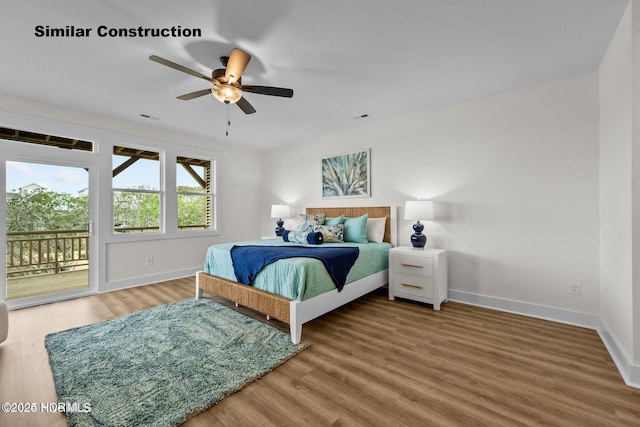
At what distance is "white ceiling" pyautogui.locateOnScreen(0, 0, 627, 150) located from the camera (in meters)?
1.77

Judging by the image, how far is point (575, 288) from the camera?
2584 mm

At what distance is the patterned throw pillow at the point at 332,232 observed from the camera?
362 centimetres

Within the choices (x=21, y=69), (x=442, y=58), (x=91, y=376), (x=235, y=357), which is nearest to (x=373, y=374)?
(x=235, y=357)

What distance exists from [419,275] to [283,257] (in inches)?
67.0

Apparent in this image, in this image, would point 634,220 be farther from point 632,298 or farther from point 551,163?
point 551,163

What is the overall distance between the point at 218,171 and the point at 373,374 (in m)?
4.53

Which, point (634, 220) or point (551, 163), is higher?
point (551, 163)

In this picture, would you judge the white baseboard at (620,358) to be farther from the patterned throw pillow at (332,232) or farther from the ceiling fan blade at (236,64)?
the ceiling fan blade at (236,64)

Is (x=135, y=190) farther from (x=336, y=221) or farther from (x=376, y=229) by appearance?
(x=376, y=229)

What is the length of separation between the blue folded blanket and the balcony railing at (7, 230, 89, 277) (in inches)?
105

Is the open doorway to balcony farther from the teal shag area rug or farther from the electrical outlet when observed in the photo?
the electrical outlet

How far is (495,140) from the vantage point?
3.01m

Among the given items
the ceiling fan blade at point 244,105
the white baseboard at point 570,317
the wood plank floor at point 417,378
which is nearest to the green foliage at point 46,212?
the wood plank floor at point 417,378

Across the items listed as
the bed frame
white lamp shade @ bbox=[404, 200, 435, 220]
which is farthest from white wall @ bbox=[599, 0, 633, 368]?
the bed frame
